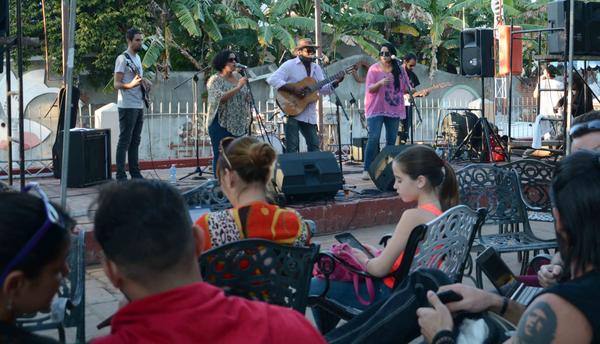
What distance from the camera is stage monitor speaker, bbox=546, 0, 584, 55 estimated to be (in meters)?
11.0

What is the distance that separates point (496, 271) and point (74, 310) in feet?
5.24

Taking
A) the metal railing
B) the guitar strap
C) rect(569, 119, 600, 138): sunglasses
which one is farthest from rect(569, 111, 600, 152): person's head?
the metal railing

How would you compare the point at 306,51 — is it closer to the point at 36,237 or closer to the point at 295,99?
the point at 295,99

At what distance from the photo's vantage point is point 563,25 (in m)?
11.5

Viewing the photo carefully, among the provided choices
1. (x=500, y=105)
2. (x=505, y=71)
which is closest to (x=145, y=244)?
(x=505, y=71)

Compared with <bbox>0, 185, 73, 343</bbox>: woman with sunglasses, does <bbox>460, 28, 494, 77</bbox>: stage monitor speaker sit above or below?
above

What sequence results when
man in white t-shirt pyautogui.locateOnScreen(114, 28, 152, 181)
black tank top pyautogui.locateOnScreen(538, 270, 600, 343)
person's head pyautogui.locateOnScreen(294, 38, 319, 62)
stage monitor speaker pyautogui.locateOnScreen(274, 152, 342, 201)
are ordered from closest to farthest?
1. black tank top pyautogui.locateOnScreen(538, 270, 600, 343)
2. stage monitor speaker pyautogui.locateOnScreen(274, 152, 342, 201)
3. man in white t-shirt pyautogui.locateOnScreen(114, 28, 152, 181)
4. person's head pyautogui.locateOnScreen(294, 38, 319, 62)

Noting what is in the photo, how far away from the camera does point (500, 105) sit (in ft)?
86.5

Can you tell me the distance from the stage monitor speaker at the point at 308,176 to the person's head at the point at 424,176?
3562 mm

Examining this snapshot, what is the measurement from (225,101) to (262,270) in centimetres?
590

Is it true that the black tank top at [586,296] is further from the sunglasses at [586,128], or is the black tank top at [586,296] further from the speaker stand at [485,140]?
the speaker stand at [485,140]

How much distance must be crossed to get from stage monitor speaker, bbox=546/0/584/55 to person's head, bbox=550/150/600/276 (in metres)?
8.44

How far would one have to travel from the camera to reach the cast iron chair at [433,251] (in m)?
3.51

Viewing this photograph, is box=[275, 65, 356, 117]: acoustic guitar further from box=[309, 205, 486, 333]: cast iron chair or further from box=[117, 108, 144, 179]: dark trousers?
box=[309, 205, 486, 333]: cast iron chair
